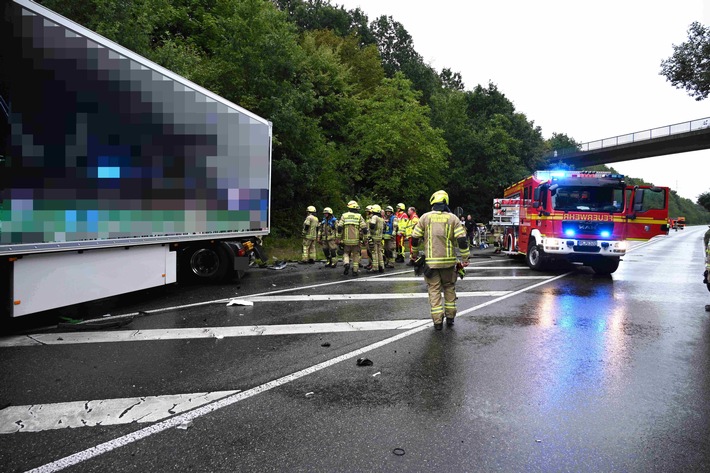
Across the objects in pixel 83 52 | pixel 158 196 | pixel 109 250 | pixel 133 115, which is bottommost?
pixel 109 250

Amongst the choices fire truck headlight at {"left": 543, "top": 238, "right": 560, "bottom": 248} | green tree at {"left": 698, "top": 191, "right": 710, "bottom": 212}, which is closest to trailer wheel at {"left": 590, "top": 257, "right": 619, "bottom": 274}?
fire truck headlight at {"left": 543, "top": 238, "right": 560, "bottom": 248}

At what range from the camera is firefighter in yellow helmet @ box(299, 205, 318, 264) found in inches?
567

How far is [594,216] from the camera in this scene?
1204 cm

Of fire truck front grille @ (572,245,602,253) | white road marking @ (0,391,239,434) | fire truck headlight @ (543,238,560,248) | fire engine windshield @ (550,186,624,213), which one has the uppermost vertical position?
fire engine windshield @ (550,186,624,213)

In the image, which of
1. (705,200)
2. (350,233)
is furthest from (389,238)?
(705,200)

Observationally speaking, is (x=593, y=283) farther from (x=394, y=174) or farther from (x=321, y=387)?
(x=394, y=174)

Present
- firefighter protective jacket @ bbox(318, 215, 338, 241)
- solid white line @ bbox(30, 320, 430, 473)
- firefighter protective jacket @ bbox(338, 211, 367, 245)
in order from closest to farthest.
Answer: solid white line @ bbox(30, 320, 430, 473), firefighter protective jacket @ bbox(338, 211, 367, 245), firefighter protective jacket @ bbox(318, 215, 338, 241)

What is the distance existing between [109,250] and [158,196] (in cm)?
127

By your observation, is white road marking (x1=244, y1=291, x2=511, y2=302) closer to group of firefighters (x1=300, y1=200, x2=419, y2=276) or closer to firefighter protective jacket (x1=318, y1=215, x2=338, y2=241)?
group of firefighters (x1=300, y1=200, x2=419, y2=276)

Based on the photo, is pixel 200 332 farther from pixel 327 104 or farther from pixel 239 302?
pixel 327 104

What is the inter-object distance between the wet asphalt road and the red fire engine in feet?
15.7

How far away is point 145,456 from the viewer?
109 inches

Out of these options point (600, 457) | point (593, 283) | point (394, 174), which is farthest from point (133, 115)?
point (394, 174)

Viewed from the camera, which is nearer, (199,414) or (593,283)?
(199,414)
